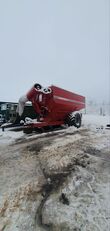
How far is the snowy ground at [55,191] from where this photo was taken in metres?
1.98

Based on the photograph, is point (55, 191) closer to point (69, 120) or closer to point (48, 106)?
point (48, 106)

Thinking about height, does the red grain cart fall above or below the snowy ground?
above

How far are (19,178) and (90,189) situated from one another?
3.70 ft

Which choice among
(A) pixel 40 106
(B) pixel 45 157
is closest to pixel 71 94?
(A) pixel 40 106

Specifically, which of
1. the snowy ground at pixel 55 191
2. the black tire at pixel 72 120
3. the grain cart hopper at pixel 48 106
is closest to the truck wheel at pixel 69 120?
the black tire at pixel 72 120

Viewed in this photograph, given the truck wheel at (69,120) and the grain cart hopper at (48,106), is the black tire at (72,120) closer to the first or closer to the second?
the truck wheel at (69,120)

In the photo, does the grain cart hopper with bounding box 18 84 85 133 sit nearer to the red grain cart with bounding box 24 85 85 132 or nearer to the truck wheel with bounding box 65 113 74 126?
the red grain cart with bounding box 24 85 85 132

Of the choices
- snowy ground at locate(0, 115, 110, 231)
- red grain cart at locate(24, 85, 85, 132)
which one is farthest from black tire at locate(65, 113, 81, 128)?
snowy ground at locate(0, 115, 110, 231)

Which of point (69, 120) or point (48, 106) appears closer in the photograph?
point (48, 106)

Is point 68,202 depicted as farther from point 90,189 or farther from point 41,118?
point 41,118

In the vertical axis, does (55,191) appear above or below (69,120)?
below

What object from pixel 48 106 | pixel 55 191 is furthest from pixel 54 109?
pixel 55 191

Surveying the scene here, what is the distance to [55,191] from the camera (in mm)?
2594

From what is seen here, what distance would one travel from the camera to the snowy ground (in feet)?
6.48
